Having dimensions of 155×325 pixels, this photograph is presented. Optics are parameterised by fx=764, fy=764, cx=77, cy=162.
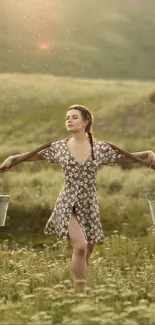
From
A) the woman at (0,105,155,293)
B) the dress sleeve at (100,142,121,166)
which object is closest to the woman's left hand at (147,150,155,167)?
the woman at (0,105,155,293)

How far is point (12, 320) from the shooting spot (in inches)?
209

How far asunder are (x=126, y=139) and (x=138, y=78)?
124 cm

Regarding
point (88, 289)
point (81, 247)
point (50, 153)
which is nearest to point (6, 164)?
point (50, 153)

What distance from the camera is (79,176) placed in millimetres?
6543

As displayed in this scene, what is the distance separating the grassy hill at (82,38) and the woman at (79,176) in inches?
220

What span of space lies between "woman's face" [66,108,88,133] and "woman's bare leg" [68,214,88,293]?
0.79 metres

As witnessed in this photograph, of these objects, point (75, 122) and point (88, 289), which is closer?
point (88, 289)

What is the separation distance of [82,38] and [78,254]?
263 inches

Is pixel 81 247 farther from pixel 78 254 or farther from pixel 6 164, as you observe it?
pixel 6 164

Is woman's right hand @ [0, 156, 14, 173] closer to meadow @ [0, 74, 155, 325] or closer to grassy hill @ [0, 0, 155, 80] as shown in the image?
meadow @ [0, 74, 155, 325]

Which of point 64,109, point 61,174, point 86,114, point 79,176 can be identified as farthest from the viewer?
point 64,109

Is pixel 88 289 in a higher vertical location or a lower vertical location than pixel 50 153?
lower

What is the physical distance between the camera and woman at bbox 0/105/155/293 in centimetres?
649

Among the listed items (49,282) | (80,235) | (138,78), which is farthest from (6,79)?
(80,235)
